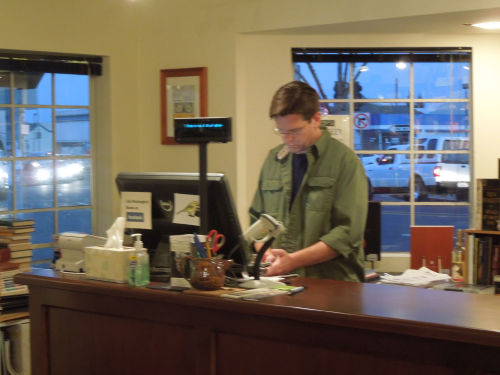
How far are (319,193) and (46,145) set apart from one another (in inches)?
110

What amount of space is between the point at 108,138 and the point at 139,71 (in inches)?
22.3

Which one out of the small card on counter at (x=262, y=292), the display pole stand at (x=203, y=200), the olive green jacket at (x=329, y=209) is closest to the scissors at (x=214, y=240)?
the display pole stand at (x=203, y=200)

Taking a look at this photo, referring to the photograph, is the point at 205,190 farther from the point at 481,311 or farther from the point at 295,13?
the point at 295,13

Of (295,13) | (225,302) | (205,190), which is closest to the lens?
(225,302)

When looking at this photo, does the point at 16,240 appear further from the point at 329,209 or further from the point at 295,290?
the point at 295,290

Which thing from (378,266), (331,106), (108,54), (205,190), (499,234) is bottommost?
(378,266)

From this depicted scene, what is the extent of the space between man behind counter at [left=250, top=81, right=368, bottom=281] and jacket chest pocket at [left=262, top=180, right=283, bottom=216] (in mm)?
23

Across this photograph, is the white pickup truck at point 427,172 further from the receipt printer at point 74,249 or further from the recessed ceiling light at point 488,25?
the receipt printer at point 74,249

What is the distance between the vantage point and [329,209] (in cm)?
265

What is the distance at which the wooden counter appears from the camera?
67.6 inches

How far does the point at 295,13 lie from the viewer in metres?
4.61

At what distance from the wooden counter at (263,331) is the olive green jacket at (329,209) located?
0.28m

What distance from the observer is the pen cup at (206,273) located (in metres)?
2.14

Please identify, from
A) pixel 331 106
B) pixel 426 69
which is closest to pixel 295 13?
pixel 331 106
